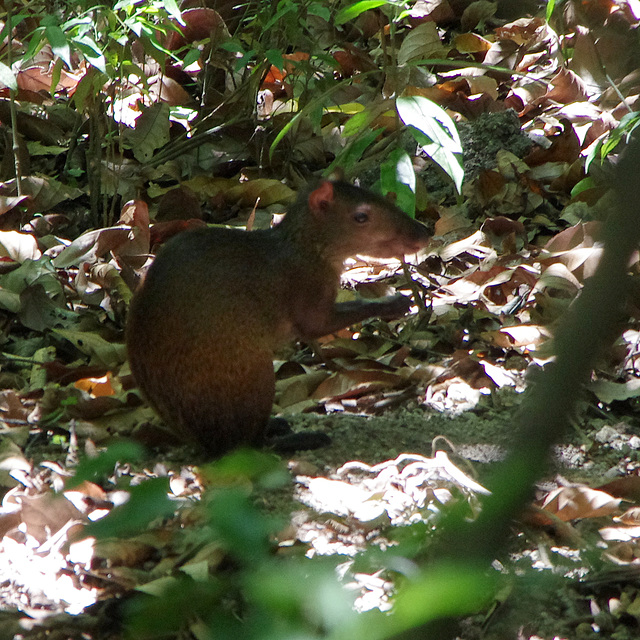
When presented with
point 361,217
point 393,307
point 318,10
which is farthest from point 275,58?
point 393,307

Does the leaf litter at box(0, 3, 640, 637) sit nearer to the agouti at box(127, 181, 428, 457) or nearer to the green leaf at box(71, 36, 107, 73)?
the agouti at box(127, 181, 428, 457)

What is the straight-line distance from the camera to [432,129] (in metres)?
3.28

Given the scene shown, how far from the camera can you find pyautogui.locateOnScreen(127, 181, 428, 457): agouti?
3066 mm

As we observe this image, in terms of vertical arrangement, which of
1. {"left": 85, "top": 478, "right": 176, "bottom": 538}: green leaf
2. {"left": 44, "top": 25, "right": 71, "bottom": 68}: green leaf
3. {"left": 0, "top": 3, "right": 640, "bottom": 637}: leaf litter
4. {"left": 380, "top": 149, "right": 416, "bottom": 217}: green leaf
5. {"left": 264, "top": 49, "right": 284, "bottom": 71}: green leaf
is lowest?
{"left": 0, "top": 3, "right": 640, "bottom": 637}: leaf litter

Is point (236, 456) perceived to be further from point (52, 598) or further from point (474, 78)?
point (474, 78)

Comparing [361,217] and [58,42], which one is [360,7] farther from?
[58,42]

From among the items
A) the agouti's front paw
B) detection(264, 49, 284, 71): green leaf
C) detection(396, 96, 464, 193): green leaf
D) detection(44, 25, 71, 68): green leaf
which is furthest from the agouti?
detection(264, 49, 284, 71): green leaf

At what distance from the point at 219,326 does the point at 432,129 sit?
3.37 ft

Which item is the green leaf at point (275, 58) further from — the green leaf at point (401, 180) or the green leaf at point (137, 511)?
the green leaf at point (137, 511)

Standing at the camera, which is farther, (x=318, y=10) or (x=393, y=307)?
(x=318, y=10)

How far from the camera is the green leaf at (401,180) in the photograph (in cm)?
342

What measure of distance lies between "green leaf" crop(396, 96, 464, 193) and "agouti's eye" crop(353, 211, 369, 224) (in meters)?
0.46

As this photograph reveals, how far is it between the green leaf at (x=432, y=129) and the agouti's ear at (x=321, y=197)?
450 millimetres

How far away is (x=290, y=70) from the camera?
5.44m
